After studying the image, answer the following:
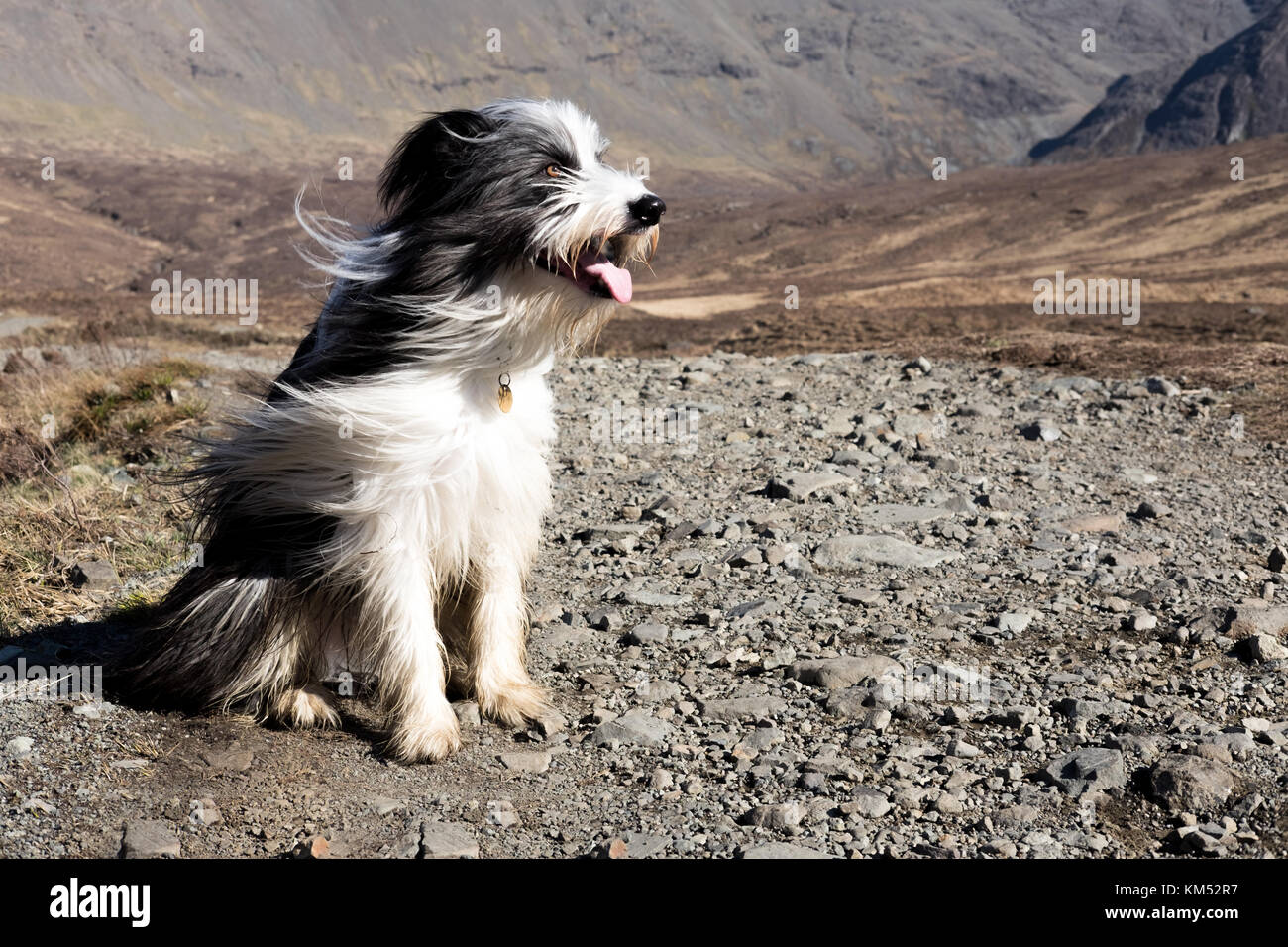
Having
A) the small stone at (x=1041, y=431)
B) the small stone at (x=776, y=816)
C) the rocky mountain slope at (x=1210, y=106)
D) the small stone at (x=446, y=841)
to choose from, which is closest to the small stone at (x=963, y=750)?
the small stone at (x=776, y=816)

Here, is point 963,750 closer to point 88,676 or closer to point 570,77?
point 88,676

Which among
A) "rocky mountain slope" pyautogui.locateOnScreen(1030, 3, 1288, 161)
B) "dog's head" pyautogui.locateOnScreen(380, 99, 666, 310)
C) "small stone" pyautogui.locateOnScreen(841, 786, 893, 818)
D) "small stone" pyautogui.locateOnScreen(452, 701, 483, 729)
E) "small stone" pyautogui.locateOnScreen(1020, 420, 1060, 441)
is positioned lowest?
"small stone" pyautogui.locateOnScreen(841, 786, 893, 818)

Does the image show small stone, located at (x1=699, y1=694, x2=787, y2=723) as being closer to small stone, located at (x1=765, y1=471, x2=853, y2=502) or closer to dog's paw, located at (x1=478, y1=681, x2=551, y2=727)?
dog's paw, located at (x1=478, y1=681, x2=551, y2=727)

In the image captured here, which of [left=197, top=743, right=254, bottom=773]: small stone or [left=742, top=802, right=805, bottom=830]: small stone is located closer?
[left=742, top=802, right=805, bottom=830]: small stone

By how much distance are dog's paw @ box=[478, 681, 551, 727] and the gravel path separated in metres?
0.08

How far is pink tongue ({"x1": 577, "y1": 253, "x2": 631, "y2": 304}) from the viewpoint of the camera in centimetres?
361

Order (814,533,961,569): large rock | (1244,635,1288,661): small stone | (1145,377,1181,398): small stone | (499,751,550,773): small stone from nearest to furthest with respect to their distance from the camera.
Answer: (499,751,550,773): small stone
(1244,635,1288,661): small stone
(814,533,961,569): large rock
(1145,377,1181,398): small stone

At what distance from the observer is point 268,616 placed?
13.3 feet

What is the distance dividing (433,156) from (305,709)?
6.71ft

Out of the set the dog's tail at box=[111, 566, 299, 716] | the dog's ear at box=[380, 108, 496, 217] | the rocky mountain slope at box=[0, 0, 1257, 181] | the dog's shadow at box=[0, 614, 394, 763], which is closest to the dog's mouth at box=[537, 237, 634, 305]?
the dog's ear at box=[380, 108, 496, 217]

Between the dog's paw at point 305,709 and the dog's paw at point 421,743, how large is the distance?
34 centimetres

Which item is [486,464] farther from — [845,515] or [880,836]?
[845,515]

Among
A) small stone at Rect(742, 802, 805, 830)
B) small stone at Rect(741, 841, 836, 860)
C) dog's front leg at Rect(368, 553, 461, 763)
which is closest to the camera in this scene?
small stone at Rect(741, 841, 836, 860)

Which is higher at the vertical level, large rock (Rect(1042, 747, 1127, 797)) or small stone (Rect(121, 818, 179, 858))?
large rock (Rect(1042, 747, 1127, 797))
